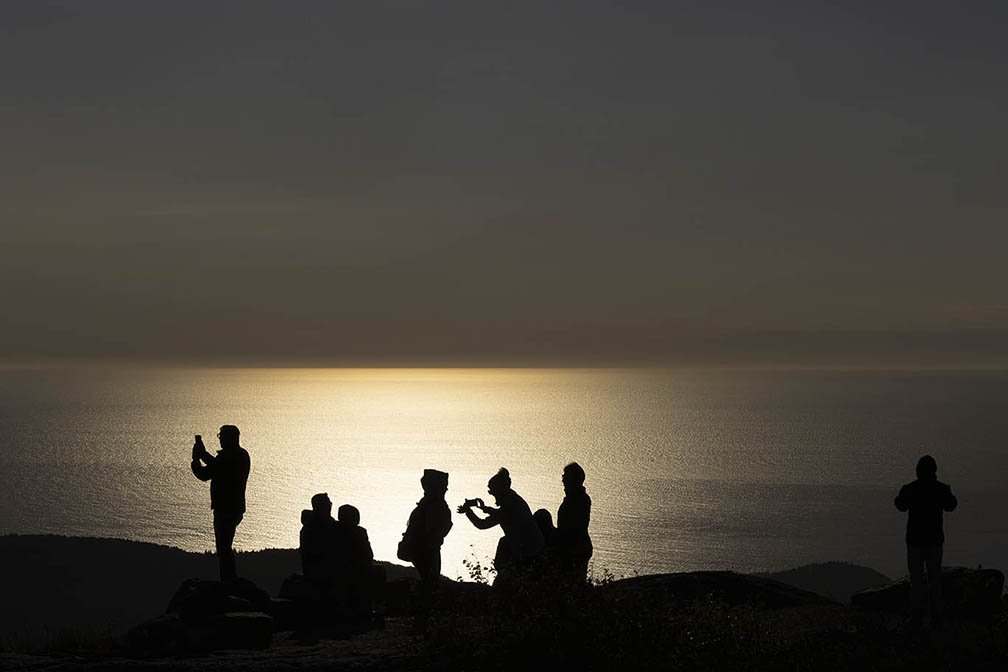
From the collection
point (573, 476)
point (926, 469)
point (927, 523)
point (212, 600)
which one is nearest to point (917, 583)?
point (927, 523)

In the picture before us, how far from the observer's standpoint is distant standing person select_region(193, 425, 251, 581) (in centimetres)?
1558

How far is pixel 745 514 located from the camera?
150375mm

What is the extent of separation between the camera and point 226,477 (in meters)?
15.7

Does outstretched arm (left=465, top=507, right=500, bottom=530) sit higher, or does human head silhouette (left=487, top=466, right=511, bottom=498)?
human head silhouette (left=487, top=466, right=511, bottom=498)

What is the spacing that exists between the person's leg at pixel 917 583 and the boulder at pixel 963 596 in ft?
6.69

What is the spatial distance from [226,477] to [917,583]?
10.4 metres

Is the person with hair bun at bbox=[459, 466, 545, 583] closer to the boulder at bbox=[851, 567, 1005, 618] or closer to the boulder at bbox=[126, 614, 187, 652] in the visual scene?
the boulder at bbox=[126, 614, 187, 652]

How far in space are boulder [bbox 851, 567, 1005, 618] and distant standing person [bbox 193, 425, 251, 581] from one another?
1040cm

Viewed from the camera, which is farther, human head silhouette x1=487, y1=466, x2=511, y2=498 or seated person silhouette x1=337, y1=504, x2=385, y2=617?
seated person silhouette x1=337, y1=504, x2=385, y2=617

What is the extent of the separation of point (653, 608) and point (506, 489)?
265cm

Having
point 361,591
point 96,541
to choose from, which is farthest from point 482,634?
point 96,541

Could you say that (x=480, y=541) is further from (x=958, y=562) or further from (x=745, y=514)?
(x=958, y=562)

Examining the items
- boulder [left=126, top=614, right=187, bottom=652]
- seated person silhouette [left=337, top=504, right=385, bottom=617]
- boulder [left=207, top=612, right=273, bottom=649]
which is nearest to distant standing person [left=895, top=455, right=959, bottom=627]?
seated person silhouette [left=337, top=504, right=385, bottom=617]

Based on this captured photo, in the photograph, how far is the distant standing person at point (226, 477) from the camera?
1558cm
